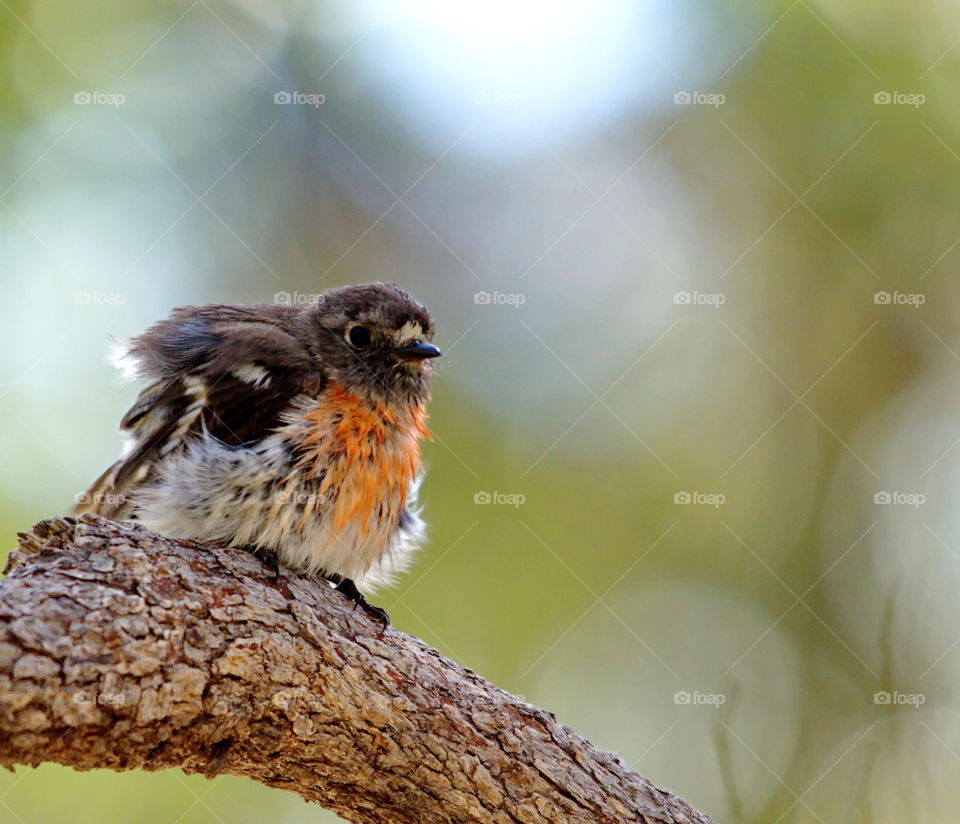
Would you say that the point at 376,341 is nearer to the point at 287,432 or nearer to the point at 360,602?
the point at 287,432

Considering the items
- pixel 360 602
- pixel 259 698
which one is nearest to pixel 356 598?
pixel 360 602

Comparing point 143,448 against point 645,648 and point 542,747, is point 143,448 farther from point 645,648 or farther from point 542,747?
point 645,648

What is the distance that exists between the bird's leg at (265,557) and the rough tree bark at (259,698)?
112 mm

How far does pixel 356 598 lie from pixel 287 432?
980mm

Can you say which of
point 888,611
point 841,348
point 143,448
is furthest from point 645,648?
point 143,448

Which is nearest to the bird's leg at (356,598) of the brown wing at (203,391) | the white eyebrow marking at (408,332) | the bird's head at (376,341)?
the brown wing at (203,391)

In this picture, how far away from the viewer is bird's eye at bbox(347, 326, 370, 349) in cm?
578

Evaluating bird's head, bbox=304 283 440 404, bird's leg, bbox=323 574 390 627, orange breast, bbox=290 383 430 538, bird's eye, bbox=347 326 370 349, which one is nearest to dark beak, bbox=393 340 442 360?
bird's head, bbox=304 283 440 404

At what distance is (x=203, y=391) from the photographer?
537cm

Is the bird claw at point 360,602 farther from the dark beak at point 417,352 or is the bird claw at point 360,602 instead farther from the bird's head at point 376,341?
the dark beak at point 417,352

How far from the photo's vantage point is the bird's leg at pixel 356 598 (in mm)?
5012

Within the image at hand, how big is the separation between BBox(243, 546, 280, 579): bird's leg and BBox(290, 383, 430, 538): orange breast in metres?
0.28

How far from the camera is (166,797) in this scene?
816 centimetres

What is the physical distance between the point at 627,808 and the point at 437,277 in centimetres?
669
